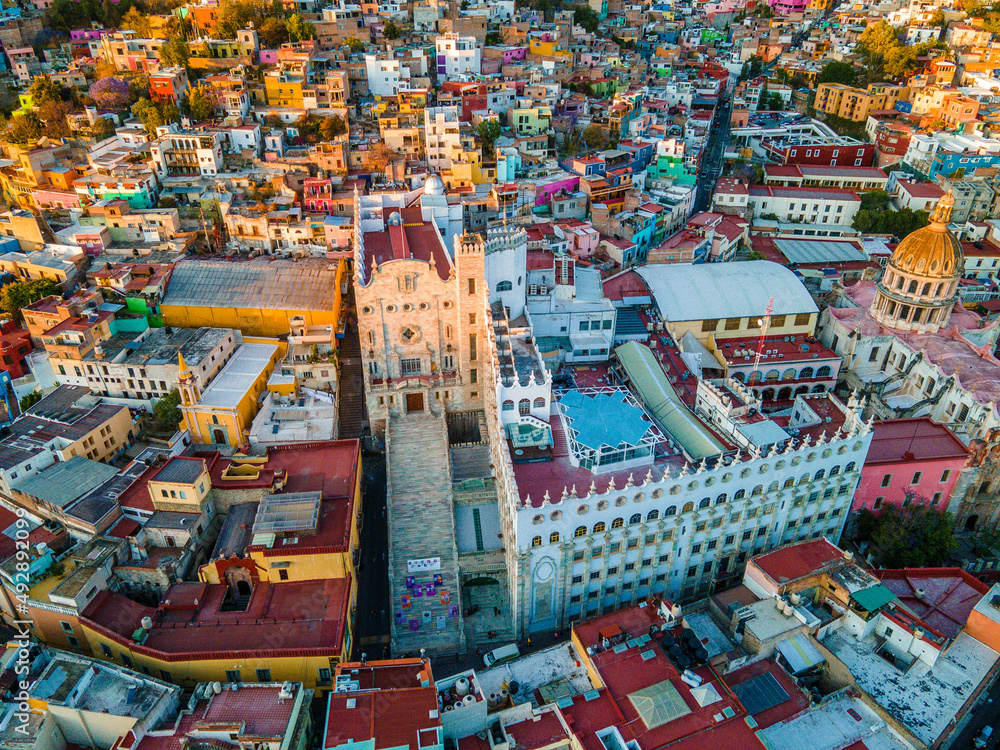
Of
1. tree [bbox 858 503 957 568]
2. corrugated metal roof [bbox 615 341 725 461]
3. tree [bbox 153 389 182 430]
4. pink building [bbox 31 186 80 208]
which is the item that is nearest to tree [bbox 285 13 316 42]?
pink building [bbox 31 186 80 208]

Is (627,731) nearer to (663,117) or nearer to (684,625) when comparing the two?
(684,625)

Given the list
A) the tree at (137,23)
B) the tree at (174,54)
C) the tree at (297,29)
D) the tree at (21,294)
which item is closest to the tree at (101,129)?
the tree at (174,54)

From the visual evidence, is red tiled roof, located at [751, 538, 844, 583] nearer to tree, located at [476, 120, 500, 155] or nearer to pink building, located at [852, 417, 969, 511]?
pink building, located at [852, 417, 969, 511]

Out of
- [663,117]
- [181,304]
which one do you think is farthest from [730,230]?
[181,304]

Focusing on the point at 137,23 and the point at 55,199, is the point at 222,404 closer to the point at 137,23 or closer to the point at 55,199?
the point at 55,199

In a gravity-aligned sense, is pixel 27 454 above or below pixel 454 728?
above

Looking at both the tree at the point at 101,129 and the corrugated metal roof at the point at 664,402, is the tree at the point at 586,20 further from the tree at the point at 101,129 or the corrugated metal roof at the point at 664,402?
the corrugated metal roof at the point at 664,402

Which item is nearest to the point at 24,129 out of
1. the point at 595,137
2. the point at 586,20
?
the point at 595,137
